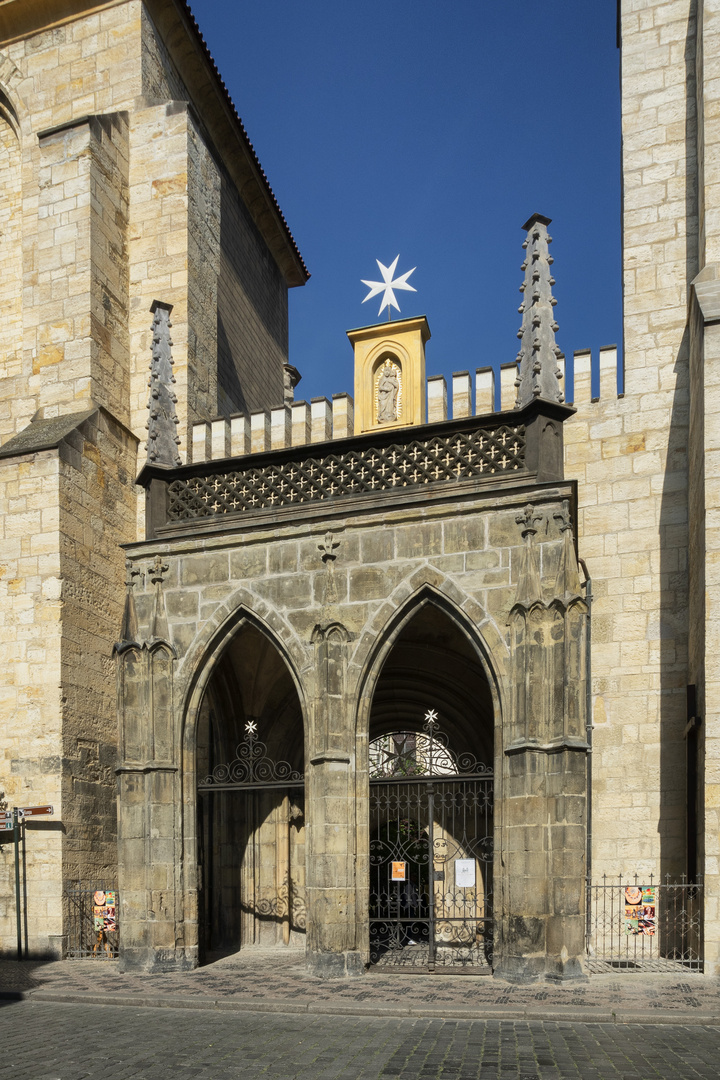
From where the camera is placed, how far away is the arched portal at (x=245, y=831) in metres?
13.5

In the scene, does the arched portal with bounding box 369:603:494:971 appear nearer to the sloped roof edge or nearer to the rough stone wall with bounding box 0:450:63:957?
the rough stone wall with bounding box 0:450:63:957

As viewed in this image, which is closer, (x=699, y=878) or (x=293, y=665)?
(x=699, y=878)

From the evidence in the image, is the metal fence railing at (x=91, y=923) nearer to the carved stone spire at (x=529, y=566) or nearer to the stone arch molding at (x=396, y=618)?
the stone arch molding at (x=396, y=618)

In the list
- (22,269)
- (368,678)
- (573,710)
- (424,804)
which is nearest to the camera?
A: (573,710)

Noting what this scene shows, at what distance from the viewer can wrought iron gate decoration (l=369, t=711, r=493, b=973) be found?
10773 millimetres

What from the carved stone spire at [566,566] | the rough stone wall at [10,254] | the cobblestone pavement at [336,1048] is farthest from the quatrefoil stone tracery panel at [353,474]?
the cobblestone pavement at [336,1048]

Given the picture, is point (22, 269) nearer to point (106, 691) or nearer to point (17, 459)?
point (17, 459)

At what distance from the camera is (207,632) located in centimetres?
1162

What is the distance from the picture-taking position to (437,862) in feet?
46.2

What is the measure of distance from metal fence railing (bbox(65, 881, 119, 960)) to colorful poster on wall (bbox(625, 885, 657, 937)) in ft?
18.8

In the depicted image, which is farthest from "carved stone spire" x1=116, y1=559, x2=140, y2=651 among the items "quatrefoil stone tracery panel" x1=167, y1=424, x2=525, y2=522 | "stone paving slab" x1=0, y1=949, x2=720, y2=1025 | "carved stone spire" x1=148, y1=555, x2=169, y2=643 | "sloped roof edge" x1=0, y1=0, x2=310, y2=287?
"sloped roof edge" x1=0, y1=0, x2=310, y2=287

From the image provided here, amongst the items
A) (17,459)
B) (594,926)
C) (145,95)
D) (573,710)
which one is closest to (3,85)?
(145,95)

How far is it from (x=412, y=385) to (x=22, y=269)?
6.76 m

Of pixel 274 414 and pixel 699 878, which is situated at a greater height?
pixel 274 414
